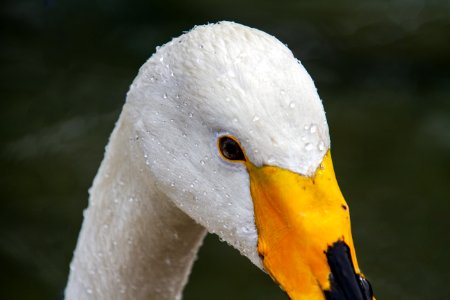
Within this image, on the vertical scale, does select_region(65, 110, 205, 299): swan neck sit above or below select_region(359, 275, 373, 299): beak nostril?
above

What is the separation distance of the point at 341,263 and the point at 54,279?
9.36 ft

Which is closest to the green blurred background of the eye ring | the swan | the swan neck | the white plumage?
the swan neck

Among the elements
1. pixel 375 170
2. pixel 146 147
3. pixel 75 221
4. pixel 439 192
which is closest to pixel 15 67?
pixel 75 221

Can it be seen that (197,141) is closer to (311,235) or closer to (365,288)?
(311,235)

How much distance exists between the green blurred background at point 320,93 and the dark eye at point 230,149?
8.07 feet

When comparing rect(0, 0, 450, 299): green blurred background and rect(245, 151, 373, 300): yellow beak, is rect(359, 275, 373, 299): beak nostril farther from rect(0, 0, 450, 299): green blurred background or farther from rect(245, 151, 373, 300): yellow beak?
rect(0, 0, 450, 299): green blurred background

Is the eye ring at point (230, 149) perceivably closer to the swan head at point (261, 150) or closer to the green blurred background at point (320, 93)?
the swan head at point (261, 150)

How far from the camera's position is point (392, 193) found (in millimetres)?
4871

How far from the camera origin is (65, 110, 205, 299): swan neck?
256cm

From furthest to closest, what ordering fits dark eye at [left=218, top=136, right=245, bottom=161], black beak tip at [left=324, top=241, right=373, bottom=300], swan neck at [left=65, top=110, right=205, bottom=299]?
swan neck at [left=65, top=110, right=205, bottom=299] < dark eye at [left=218, top=136, right=245, bottom=161] < black beak tip at [left=324, top=241, right=373, bottom=300]

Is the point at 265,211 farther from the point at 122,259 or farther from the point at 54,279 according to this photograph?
the point at 54,279

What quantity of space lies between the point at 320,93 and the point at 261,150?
125 inches

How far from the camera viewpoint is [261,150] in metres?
2.01

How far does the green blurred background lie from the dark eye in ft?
8.07
